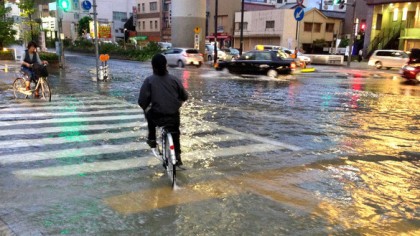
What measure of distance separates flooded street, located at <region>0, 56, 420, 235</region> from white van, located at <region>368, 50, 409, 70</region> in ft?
81.0

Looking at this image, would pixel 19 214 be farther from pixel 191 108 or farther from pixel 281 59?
pixel 281 59

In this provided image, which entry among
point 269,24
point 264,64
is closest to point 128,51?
point 269,24

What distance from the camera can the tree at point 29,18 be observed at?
2726 cm

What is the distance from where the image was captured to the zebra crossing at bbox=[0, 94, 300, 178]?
6172 mm

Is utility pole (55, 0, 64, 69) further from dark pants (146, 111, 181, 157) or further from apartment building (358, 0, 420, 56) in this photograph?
apartment building (358, 0, 420, 56)

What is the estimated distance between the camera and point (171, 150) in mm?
5223

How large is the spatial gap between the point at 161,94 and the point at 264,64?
55.2 ft

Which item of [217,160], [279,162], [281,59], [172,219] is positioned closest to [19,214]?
[172,219]

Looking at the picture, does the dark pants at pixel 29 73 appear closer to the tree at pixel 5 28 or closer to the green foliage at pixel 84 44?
the tree at pixel 5 28

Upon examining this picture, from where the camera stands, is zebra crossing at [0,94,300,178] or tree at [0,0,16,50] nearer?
zebra crossing at [0,94,300,178]

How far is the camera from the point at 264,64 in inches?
850

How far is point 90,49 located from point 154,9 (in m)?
22.7

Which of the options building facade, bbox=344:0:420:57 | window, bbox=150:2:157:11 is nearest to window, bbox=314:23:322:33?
building facade, bbox=344:0:420:57

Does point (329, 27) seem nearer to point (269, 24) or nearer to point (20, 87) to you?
point (269, 24)
